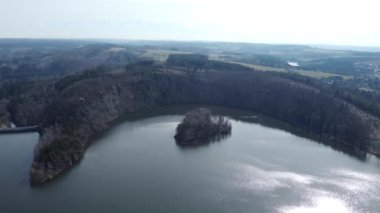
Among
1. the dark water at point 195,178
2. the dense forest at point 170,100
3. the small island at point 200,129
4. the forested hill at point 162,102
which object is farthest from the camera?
the small island at point 200,129

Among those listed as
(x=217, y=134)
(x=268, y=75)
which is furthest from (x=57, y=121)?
(x=268, y=75)

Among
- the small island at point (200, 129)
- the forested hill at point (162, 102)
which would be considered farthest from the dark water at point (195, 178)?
the forested hill at point (162, 102)

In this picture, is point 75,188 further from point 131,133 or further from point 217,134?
point 217,134

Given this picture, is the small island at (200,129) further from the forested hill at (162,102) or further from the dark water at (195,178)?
the forested hill at (162,102)

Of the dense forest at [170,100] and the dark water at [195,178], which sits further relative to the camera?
the dense forest at [170,100]

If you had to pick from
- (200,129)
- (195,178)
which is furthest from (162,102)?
(195,178)

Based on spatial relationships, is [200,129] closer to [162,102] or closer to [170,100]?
[162,102]
